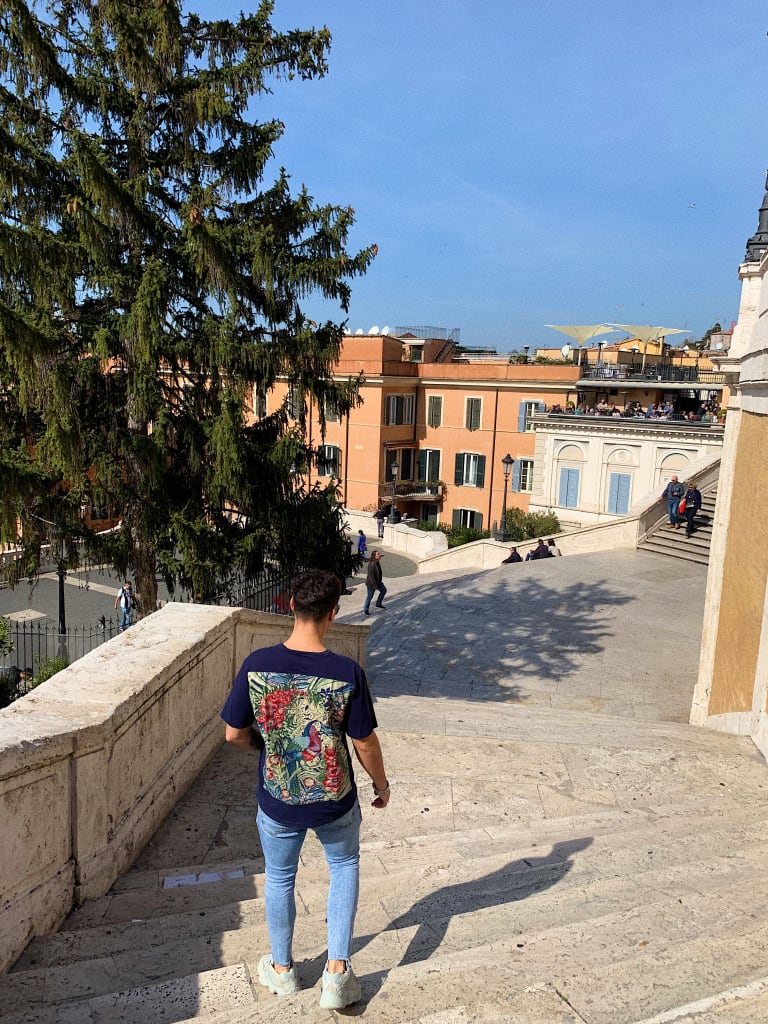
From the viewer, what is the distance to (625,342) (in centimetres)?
6125

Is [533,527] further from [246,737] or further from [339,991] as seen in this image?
[339,991]

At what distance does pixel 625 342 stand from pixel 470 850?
2434 inches

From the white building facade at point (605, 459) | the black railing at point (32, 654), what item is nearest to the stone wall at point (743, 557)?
the black railing at point (32, 654)

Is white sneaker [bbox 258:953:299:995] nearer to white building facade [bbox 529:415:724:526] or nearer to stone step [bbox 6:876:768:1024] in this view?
stone step [bbox 6:876:768:1024]

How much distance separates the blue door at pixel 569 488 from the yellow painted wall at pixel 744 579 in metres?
22.0

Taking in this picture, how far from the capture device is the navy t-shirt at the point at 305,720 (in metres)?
2.56

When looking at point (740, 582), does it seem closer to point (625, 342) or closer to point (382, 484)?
point (382, 484)

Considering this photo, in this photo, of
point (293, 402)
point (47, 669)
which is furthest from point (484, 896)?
point (47, 669)

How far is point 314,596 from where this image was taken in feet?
8.59

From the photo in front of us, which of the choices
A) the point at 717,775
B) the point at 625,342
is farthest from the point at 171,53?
the point at 625,342

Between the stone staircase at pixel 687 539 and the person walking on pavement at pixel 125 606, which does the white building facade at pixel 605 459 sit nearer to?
the stone staircase at pixel 687 539

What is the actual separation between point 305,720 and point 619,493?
29.2 m

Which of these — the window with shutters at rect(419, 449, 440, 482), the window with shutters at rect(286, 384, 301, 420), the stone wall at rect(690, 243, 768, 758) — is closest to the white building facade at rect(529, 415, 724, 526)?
the window with shutters at rect(419, 449, 440, 482)

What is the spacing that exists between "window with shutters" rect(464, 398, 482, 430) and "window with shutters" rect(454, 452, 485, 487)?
1.50 meters
